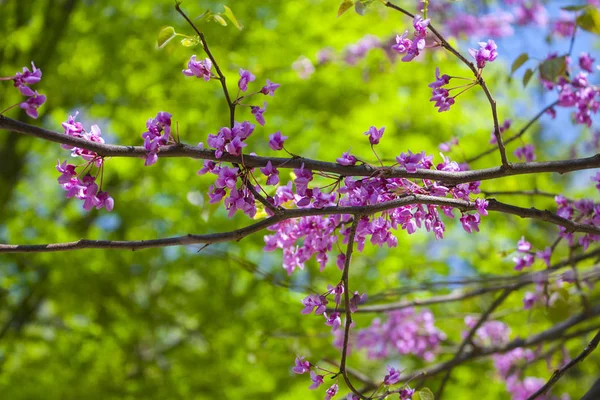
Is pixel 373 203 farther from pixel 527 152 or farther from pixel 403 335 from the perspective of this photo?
pixel 403 335

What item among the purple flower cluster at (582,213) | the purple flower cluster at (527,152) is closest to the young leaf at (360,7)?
the purple flower cluster at (582,213)

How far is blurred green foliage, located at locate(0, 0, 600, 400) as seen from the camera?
177 inches

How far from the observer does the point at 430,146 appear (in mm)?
5766

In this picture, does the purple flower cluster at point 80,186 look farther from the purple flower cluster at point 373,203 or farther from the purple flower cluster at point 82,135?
the purple flower cluster at point 373,203

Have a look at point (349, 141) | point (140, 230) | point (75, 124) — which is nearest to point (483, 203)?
point (75, 124)

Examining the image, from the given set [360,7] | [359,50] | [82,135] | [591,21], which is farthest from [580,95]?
[359,50]

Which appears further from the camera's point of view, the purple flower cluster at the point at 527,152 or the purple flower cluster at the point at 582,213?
the purple flower cluster at the point at 527,152

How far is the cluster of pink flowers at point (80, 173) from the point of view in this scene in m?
1.35

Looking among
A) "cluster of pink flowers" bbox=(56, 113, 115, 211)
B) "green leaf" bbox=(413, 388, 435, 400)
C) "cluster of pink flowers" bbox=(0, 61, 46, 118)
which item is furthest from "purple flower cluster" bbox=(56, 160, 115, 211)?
"green leaf" bbox=(413, 388, 435, 400)

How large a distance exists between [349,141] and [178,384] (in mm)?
2460

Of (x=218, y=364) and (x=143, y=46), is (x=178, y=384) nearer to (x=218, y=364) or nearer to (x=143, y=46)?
(x=218, y=364)

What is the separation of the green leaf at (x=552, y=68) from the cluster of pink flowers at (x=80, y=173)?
1.44 metres

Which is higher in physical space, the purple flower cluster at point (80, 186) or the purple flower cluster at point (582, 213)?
the purple flower cluster at point (582, 213)

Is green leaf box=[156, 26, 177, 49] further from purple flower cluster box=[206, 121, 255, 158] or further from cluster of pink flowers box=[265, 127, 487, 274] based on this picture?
cluster of pink flowers box=[265, 127, 487, 274]
